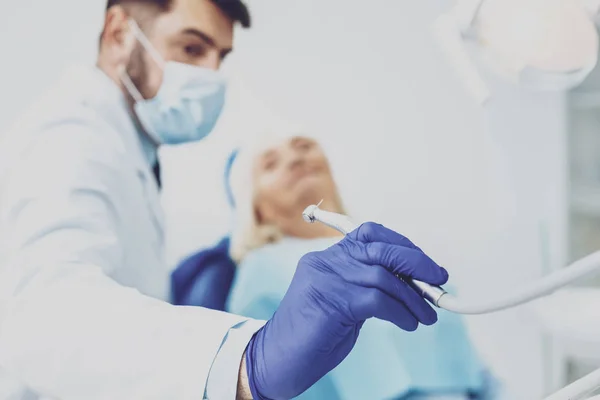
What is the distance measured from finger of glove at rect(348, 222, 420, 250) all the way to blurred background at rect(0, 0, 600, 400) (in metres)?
0.53

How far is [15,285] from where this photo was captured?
1119 millimetres

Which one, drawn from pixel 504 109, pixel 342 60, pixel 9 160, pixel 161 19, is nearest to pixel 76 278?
pixel 9 160

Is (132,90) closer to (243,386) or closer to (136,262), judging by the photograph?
(136,262)

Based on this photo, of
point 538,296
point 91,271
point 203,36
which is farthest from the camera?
point 203,36

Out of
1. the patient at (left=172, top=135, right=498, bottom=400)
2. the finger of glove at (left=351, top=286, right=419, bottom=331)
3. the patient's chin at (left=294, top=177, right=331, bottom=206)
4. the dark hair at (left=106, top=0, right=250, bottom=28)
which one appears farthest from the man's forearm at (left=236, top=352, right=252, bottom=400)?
the dark hair at (left=106, top=0, right=250, bottom=28)

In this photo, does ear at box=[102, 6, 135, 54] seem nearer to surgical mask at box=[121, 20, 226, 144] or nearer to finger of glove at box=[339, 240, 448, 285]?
surgical mask at box=[121, 20, 226, 144]

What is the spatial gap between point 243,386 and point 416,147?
2.65 ft

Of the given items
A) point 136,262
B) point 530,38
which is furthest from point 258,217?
point 530,38

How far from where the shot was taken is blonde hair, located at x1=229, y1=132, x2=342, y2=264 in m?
1.34

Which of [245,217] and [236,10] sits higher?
[236,10]

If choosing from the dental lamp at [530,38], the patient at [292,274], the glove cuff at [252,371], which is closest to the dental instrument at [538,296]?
the glove cuff at [252,371]

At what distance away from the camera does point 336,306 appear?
821mm

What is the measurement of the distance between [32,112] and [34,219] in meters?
0.26

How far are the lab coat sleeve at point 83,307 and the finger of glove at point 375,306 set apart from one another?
193mm
